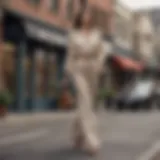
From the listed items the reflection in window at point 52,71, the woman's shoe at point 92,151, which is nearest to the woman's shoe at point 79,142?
the woman's shoe at point 92,151

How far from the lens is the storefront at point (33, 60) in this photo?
99.0 feet

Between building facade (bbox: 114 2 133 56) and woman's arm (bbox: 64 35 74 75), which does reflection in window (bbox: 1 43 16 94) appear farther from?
building facade (bbox: 114 2 133 56)

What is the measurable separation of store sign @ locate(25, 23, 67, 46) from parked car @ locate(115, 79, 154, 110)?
416cm

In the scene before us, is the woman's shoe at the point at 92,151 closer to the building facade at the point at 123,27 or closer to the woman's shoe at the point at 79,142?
the woman's shoe at the point at 79,142

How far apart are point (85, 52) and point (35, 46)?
75.1 feet

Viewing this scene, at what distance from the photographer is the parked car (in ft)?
111

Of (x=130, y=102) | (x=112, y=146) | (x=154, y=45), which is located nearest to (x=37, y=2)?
(x=130, y=102)

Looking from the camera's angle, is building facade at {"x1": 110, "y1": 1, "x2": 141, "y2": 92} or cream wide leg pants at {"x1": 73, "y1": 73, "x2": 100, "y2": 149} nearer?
cream wide leg pants at {"x1": 73, "y1": 73, "x2": 100, "y2": 149}

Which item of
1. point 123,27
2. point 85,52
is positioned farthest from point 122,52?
point 85,52

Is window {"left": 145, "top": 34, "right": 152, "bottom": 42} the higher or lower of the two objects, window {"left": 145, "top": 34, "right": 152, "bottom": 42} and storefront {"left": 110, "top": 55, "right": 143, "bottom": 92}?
the higher

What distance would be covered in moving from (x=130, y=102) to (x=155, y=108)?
1569mm

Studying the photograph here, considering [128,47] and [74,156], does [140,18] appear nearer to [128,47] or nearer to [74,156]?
[128,47]

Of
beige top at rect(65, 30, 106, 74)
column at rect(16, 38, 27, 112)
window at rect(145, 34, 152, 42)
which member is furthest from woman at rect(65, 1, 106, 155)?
window at rect(145, 34, 152, 42)

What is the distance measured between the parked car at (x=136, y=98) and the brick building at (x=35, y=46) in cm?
340
